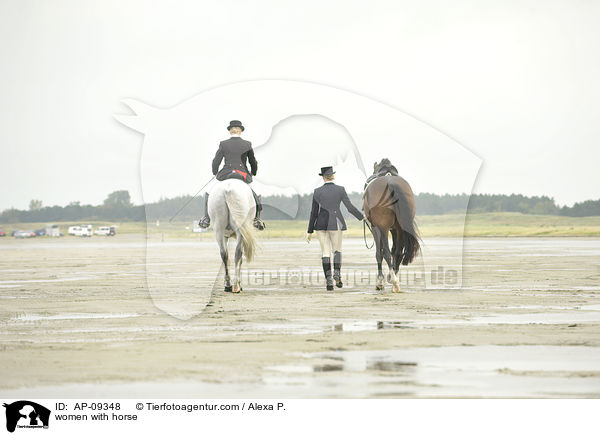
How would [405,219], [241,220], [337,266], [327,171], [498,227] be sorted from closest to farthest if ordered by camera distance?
[241,220] → [405,219] → [327,171] → [337,266] → [498,227]

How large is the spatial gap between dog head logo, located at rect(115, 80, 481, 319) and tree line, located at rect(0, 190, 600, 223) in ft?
0.52

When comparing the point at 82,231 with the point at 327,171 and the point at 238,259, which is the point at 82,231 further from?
the point at 238,259

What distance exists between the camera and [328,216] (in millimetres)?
14680

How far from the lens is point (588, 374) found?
23.0ft

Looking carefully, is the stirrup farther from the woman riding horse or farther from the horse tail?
the woman riding horse

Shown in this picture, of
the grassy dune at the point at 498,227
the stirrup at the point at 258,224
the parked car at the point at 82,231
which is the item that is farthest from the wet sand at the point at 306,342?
the parked car at the point at 82,231

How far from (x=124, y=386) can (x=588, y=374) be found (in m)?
4.01

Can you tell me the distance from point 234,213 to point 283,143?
1508 mm

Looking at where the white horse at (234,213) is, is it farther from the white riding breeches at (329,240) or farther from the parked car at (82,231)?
the parked car at (82,231)

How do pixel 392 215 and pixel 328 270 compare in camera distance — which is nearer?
pixel 392 215

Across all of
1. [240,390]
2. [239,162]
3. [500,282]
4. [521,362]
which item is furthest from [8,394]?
[500,282]

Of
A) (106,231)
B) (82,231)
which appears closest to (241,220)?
(106,231)
